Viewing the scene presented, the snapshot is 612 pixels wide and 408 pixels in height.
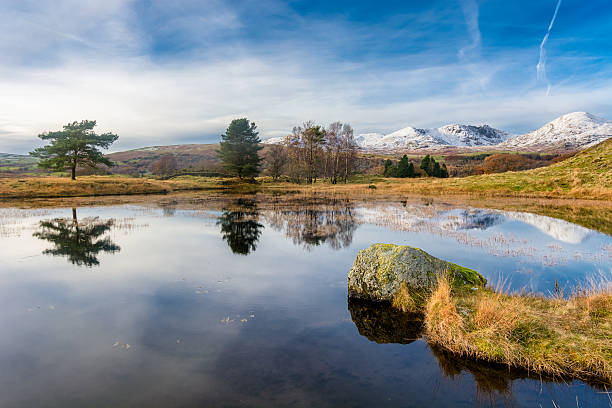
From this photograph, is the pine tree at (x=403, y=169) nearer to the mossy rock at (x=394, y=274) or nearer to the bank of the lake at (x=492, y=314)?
the bank of the lake at (x=492, y=314)

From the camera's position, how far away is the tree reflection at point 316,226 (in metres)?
20.1

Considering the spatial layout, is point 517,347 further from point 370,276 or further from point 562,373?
point 370,276

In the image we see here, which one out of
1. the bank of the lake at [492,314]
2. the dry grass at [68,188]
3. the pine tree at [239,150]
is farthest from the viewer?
the pine tree at [239,150]

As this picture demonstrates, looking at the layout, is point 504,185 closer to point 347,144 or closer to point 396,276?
point 347,144

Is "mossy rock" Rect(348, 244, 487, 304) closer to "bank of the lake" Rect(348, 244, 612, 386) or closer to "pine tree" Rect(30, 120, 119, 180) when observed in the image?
"bank of the lake" Rect(348, 244, 612, 386)

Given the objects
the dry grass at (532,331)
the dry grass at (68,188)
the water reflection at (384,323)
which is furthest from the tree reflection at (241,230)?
the dry grass at (68,188)

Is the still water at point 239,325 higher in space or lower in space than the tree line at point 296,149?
lower

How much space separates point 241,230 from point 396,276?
50.5 feet

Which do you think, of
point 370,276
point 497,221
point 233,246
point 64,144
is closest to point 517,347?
point 370,276

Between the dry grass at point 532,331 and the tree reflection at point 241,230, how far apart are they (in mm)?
11181

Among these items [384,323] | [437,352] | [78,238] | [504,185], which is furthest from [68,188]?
[504,185]

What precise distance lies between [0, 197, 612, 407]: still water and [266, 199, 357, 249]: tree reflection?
1.15ft

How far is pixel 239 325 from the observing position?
891cm

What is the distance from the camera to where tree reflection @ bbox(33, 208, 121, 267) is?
54.3 feet
